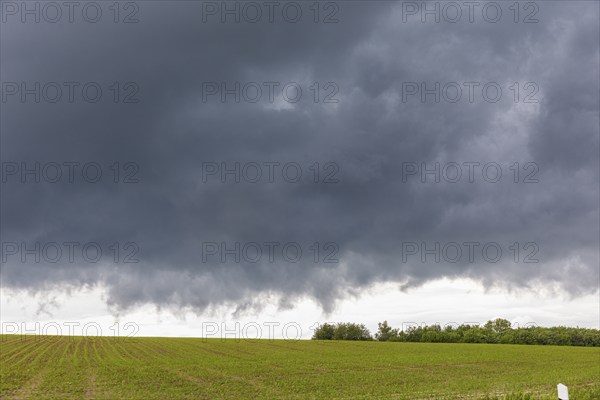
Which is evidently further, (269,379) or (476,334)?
(476,334)

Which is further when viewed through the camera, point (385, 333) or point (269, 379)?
point (385, 333)

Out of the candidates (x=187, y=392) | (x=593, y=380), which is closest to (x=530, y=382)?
(x=593, y=380)

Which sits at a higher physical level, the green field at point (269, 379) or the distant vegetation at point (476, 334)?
the green field at point (269, 379)

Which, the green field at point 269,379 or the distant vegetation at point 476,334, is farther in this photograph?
the distant vegetation at point 476,334

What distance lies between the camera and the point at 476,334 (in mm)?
142750

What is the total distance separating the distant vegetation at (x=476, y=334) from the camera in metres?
128

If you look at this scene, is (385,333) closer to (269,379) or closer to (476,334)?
(476,334)

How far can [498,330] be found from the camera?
6319 inches

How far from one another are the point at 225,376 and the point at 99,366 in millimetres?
15096

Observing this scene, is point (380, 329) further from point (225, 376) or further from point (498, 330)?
point (225, 376)

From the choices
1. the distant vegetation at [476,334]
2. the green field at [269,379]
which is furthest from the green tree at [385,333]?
the green field at [269,379]

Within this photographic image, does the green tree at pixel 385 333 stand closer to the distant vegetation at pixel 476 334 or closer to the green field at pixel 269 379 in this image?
the distant vegetation at pixel 476 334

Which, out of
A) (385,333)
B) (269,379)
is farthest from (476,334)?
(269,379)

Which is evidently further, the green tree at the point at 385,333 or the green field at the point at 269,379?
the green tree at the point at 385,333
